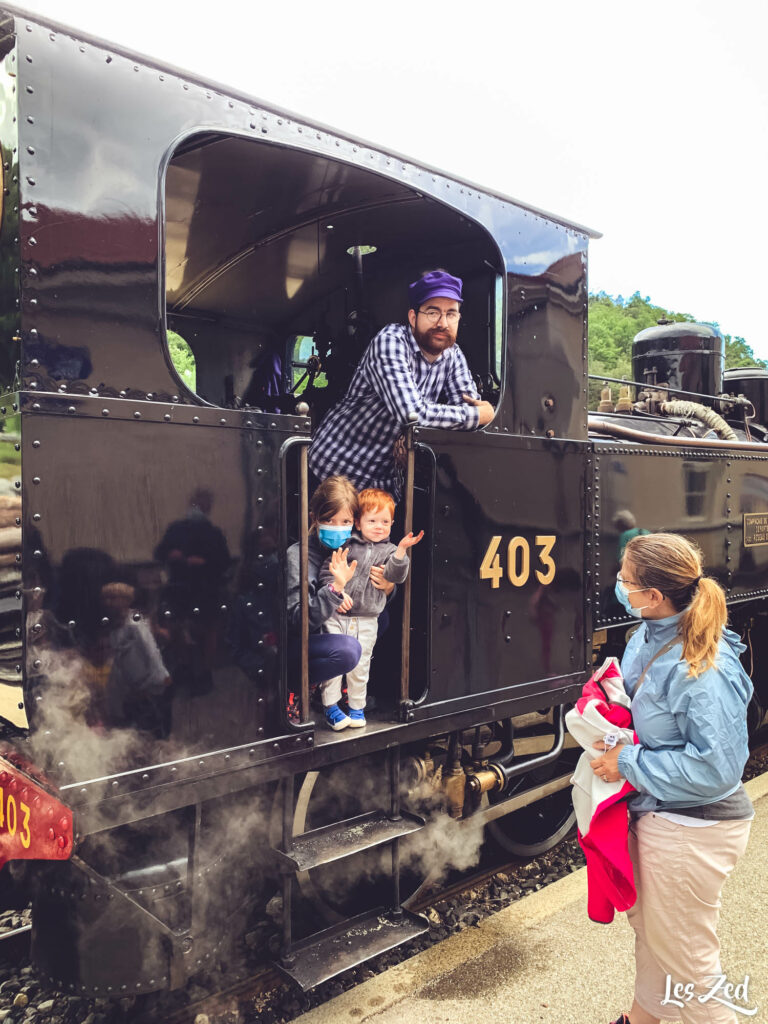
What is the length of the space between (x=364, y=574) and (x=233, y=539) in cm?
67

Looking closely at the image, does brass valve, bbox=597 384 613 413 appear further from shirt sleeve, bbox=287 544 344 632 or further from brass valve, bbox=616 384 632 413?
shirt sleeve, bbox=287 544 344 632

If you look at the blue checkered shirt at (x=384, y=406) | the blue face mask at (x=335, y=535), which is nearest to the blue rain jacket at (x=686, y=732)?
the blue face mask at (x=335, y=535)

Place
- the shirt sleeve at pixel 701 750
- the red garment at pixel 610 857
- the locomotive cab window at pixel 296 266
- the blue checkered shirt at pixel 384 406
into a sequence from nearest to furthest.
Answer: the shirt sleeve at pixel 701 750 → the red garment at pixel 610 857 → the blue checkered shirt at pixel 384 406 → the locomotive cab window at pixel 296 266

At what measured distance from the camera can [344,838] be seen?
107 inches

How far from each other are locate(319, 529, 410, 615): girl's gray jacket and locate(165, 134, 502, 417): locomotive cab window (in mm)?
865

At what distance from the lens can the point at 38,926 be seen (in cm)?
224

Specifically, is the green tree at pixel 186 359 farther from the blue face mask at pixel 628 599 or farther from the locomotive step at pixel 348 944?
the locomotive step at pixel 348 944

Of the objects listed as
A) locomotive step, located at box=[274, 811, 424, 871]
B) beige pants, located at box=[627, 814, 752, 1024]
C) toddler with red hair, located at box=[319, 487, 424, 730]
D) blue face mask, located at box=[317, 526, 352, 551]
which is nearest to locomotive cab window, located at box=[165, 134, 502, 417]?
toddler with red hair, located at box=[319, 487, 424, 730]

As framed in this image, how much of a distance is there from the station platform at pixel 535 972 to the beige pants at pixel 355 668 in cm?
91

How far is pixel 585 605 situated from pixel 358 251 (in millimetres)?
2004

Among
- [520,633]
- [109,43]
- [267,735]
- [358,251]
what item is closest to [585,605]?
[520,633]

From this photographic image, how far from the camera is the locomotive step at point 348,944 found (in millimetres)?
2441

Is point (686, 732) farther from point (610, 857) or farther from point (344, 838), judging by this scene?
point (344, 838)

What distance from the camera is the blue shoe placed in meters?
2.80
